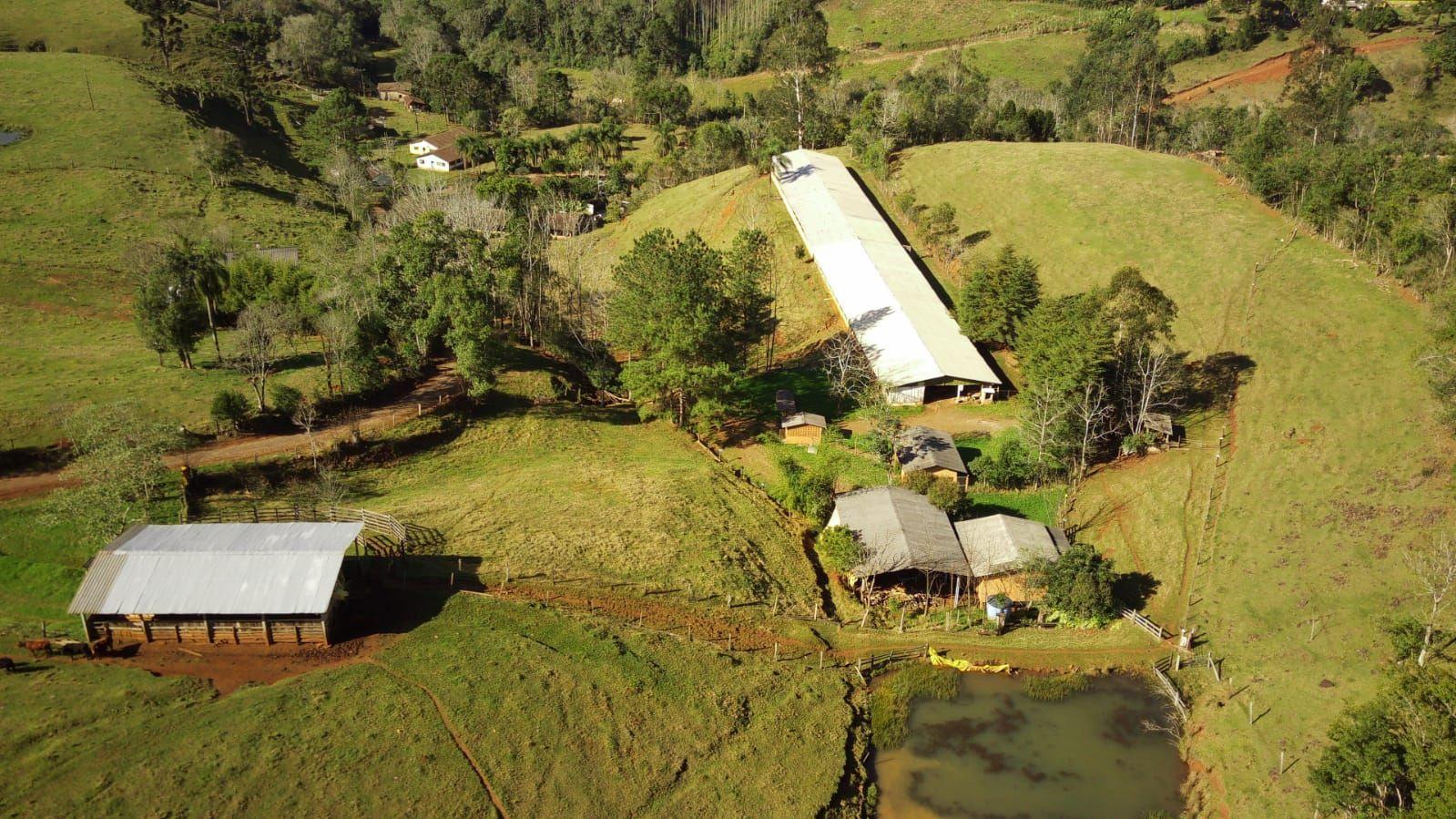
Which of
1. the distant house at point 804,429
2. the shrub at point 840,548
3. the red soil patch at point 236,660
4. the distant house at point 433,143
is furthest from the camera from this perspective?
the distant house at point 433,143

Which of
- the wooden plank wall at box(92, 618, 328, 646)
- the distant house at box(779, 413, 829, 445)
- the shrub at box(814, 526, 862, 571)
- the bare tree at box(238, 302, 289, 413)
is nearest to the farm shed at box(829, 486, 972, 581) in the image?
the shrub at box(814, 526, 862, 571)

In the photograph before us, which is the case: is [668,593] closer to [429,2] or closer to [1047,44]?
[1047,44]

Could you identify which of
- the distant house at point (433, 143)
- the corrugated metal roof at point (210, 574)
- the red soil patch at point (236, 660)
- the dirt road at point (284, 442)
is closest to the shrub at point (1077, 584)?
the red soil patch at point (236, 660)

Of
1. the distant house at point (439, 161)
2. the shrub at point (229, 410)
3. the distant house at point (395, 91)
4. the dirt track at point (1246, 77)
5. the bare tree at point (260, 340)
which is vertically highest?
the distant house at point (395, 91)

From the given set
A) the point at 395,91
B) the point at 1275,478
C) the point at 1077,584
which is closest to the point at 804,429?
the point at 1077,584

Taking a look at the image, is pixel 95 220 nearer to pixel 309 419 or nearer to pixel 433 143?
pixel 309 419

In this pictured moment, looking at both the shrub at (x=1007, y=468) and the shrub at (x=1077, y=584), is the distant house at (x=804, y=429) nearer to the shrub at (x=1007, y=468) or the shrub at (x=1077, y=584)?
the shrub at (x=1007, y=468)
